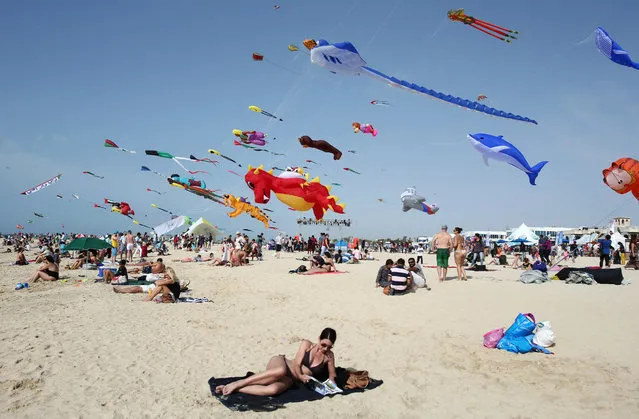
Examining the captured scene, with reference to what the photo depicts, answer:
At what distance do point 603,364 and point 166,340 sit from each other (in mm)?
5855

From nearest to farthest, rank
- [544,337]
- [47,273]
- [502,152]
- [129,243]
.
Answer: [544,337] → [502,152] → [47,273] → [129,243]

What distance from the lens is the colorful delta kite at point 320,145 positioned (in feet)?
42.8

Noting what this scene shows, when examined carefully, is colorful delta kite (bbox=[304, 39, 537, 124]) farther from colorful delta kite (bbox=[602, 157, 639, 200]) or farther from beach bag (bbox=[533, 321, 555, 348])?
colorful delta kite (bbox=[602, 157, 639, 200])

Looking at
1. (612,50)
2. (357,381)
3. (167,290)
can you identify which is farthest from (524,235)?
(357,381)

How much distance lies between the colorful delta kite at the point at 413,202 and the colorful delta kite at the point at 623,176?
1018 centimetres

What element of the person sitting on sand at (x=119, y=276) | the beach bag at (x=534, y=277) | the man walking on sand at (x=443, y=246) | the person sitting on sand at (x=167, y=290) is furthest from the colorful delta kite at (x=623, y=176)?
the person sitting on sand at (x=119, y=276)

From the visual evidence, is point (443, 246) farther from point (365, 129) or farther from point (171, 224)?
point (171, 224)

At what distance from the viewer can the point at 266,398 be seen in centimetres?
402

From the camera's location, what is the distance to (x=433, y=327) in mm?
6777

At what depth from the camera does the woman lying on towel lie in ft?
13.3

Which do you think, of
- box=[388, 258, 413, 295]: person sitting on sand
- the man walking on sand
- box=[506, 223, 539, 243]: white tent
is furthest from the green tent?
box=[506, 223, 539, 243]: white tent

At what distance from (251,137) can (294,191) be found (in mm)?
2576

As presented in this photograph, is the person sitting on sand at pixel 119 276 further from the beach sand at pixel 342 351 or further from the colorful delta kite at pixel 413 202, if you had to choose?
the colorful delta kite at pixel 413 202

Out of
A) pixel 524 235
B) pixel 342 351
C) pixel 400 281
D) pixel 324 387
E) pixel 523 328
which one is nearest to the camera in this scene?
pixel 324 387
